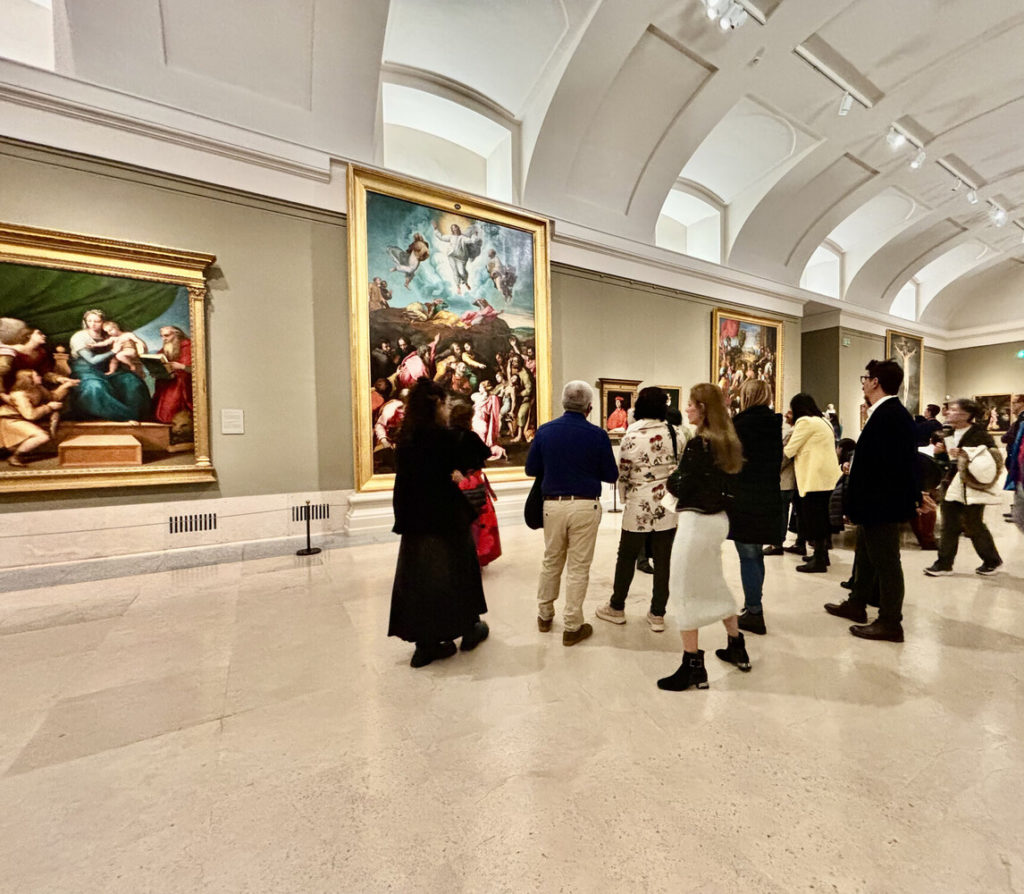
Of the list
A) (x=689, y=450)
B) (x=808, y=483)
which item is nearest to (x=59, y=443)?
(x=689, y=450)

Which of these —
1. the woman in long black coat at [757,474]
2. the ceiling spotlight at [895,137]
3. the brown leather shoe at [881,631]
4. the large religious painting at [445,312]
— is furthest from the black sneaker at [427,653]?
the ceiling spotlight at [895,137]

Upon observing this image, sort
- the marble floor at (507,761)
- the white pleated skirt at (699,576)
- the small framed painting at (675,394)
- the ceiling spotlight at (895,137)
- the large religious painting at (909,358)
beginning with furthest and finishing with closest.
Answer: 1. the large religious painting at (909,358)
2. the small framed painting at (675,394)
3. the ceiling spotlight at (895,137)
4. the white pleated skirt at (699,576)
5. the marble floor at (507,761)

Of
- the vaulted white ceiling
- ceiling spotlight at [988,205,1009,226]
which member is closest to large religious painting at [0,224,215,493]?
the vaulted white ceiling

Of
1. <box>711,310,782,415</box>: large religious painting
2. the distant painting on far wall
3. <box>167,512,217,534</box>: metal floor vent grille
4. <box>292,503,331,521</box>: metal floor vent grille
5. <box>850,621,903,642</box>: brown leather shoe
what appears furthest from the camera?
the distant painting on far wall

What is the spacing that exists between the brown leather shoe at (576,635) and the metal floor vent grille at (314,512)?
4.21m

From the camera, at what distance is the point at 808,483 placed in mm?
4711

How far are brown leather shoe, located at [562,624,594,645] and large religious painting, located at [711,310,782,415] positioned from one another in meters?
8.68

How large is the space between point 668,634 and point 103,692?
12.2 feet

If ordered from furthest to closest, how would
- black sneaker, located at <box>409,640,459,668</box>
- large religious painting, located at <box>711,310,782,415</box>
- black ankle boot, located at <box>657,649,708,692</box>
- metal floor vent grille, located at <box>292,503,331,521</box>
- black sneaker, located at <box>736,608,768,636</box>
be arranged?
large religious painting, located at <box>711,310,782,415</box> → metal floor vent grille, located at <box>292,503,331,521</box> → black sneaker, located at <box>736,608,768,636</box> → black sneaker, located at <box>409,640,459,668</box> → black ankle boot, located at <box>657,649,708,692</box>

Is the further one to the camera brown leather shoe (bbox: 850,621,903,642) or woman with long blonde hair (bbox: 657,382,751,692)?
brown leather shoe (bbox: 850,621,903,642)

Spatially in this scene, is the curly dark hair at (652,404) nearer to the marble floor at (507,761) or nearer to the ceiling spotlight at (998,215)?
the marble floor at (507,761)

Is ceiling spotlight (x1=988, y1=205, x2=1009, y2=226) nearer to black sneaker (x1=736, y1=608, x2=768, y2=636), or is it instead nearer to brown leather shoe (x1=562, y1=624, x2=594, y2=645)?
black sneaker (x1=736, y1=608, x2=768, y2=636)

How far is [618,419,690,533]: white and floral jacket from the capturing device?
3234mm

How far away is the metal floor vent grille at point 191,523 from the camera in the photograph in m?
5.41
